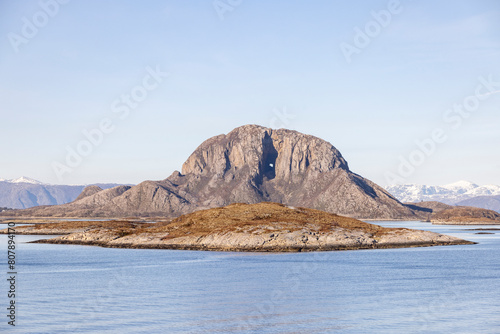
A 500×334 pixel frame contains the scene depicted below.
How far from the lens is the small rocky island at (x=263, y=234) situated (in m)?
119

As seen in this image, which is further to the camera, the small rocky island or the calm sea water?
the small rocky island

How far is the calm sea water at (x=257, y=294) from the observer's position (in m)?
43.9

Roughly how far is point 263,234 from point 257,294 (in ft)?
202

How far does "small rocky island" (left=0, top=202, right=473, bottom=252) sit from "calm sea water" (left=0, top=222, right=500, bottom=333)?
55.6 feet

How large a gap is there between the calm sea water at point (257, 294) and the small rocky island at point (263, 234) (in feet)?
55.6

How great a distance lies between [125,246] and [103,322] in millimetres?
89191

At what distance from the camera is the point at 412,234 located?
133125mm

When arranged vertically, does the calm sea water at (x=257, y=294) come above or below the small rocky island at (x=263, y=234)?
below

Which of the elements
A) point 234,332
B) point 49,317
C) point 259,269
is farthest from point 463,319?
point 259,269

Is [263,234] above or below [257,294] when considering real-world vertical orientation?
above

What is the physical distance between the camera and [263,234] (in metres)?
121

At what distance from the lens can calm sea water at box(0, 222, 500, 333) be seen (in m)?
43.9

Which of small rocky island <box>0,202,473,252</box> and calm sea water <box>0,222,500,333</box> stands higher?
small rocky island <box>0,202,473,252</box>

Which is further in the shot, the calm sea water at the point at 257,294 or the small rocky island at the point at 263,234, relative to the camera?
the small rocky island at the point at 263,234
